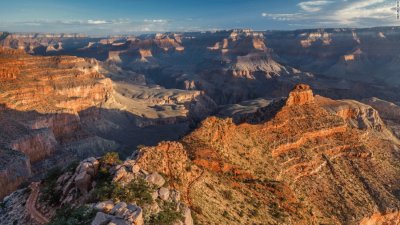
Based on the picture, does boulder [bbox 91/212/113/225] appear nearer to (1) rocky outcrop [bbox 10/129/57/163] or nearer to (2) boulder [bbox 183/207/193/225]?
(2) boulder [bbox 183/207/193/225]

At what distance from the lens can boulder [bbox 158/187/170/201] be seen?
22.2 meters

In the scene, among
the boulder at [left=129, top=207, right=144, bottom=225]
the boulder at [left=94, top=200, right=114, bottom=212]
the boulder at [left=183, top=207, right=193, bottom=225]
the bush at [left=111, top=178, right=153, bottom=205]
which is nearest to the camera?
the boulder at [left=129, top=207, right=144, bottom=225]

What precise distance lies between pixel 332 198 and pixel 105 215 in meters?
32.8

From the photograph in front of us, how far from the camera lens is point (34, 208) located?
2583 cm

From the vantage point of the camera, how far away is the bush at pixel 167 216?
19766 mm

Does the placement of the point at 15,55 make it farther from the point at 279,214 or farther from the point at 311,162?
the point at 279,214

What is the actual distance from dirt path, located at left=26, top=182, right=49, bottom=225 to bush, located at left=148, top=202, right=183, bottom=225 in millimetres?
7602

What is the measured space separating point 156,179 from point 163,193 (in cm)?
144

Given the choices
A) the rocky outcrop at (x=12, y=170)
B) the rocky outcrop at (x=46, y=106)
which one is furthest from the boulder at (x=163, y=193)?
the rocky outcrop at (x=46, y=106)

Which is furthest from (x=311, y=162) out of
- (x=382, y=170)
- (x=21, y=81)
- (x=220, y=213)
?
(x=21, y=81)

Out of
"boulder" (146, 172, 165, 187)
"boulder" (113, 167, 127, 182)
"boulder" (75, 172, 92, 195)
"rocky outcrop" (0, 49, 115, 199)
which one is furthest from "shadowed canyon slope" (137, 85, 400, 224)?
"rocky outcrop" (0, 49, 115, 199)

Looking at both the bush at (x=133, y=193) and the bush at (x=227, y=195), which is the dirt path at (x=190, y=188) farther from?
the bush at (x=133, y=193)

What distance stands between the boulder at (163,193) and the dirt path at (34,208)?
276 inches

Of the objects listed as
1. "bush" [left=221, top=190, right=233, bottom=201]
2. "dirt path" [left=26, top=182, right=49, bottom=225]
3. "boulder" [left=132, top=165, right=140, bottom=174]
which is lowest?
"bush" [left=221, top=190, right=233, bottom=201]
